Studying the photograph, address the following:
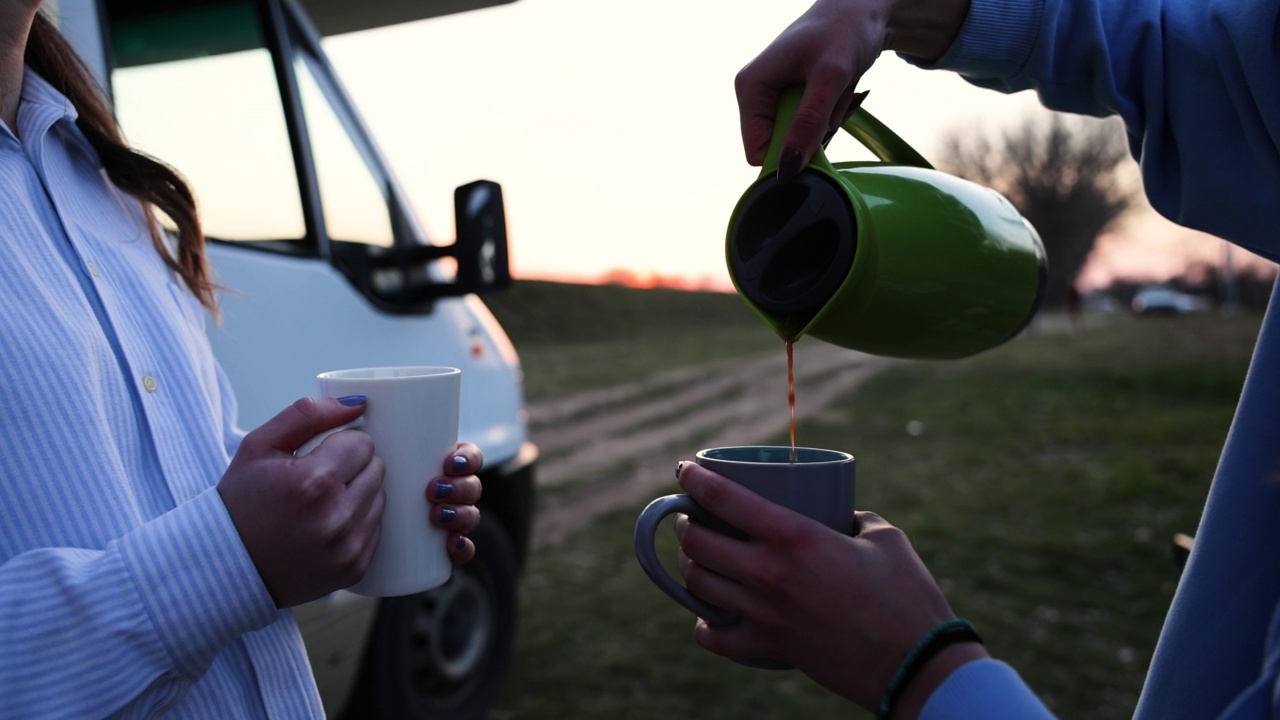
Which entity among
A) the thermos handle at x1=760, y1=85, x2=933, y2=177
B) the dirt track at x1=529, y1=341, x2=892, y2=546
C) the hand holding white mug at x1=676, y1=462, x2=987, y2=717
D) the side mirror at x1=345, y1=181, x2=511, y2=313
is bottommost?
the dirt track at x1=529, y1=341, x2=892, y2=546

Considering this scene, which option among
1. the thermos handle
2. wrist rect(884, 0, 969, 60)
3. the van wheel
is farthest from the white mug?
the van wheel

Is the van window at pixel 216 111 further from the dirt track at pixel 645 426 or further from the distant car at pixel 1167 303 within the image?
the distant car at pixel 1167 303

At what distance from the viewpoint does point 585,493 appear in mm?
6254

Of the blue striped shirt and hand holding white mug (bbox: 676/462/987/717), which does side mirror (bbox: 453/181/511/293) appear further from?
hand holding white mug (bbox: 676/462/987/717)

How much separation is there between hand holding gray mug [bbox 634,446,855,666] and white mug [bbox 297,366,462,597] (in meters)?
0.30

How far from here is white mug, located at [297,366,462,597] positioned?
103 cm

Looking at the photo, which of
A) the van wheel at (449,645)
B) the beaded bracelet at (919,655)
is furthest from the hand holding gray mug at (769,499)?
the van wheel at (449,645)

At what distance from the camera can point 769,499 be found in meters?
0.95

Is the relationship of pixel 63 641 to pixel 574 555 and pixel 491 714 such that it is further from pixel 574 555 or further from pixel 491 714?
pixel 574 555

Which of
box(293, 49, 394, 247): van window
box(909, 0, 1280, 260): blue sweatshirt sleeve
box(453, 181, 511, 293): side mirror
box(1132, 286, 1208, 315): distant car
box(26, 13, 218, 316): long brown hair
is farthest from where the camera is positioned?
box(1132, 286, 1208, 315): distant car

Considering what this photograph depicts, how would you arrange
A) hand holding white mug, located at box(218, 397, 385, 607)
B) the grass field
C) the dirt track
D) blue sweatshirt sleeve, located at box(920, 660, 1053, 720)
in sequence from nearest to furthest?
1. blue sweatshirt sleeve, located at box(920, 660, 1053, 720)
2. hand holding white mug, located at box(218, 397, 385, 607)
3. the grass field
4. the dirt track

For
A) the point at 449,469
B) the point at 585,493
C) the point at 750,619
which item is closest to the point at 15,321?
the point at 449,469

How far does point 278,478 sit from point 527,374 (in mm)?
→ 12286

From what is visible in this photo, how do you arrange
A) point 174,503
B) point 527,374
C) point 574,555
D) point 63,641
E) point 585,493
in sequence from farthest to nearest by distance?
point 527,374 → point 585,493 → point 574,555 → point 174,503 → point 63,641
